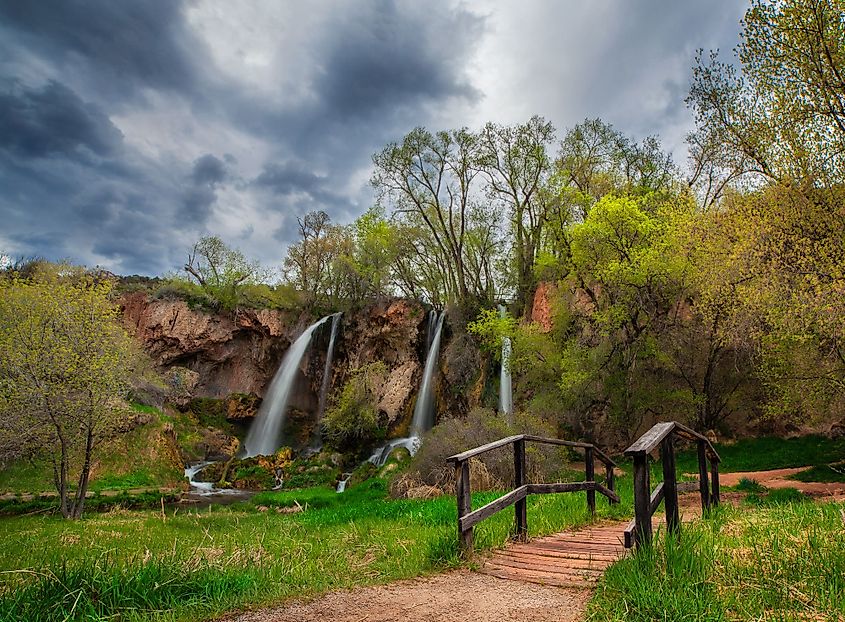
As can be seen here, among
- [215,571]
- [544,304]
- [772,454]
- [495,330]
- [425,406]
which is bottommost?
[772,454]

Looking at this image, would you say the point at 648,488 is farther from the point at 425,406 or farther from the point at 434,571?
the point at 425,406

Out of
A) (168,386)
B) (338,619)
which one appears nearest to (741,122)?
(338,619)

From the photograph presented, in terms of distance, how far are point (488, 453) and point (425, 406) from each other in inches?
543

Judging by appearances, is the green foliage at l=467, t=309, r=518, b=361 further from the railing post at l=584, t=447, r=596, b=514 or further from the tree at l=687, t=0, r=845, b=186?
the railing post at l=584, t=447, r=596, b=514

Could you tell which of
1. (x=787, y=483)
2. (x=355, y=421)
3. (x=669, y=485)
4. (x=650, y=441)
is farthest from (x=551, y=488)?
(x=355, y=421)

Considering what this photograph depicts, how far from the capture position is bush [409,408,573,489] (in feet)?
52.2

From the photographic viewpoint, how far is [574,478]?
659 inches

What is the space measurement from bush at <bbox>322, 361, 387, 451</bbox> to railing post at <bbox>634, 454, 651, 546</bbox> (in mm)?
24798

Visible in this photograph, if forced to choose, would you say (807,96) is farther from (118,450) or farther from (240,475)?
(118,450)

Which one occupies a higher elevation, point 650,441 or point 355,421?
point 650,441

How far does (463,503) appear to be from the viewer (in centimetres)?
557

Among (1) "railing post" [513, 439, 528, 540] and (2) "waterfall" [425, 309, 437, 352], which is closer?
(1) "railing post" [513, 439, 528, 540]

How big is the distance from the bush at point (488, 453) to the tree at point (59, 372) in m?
9.72

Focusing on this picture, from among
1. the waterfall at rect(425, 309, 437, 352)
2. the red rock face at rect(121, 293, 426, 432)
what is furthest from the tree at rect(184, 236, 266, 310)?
the waterfall at rect(425, 309, 437, 352)
